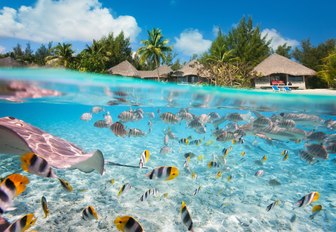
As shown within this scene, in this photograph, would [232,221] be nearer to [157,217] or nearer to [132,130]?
[157,217]

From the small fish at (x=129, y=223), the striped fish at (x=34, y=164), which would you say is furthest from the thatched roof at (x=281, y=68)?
the striped fish at (x=34, y=164)

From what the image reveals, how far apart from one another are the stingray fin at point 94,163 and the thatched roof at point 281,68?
131 ft

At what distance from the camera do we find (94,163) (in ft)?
11.5

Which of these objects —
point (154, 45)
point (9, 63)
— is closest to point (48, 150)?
point (9, 63)

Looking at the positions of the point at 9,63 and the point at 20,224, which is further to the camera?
the point at 9,63

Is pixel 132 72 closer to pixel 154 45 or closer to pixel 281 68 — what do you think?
pixel 154 45

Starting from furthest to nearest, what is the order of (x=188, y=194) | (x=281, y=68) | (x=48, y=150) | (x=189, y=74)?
(x=189, y=74), (x=281, y=68), (x=188, y=194), (x=48, y=150)

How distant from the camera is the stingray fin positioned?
134 inches

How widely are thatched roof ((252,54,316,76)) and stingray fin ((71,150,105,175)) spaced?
40.1 m

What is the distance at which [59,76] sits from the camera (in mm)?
12102

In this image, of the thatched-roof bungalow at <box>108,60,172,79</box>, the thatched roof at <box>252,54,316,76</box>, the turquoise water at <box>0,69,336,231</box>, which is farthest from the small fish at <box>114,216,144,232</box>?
the thatched-roof bungalow at <box>108,60,172,79</box>

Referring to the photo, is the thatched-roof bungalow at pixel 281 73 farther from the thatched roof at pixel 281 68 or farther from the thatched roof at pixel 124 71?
the thatched roof at pixel 124 71

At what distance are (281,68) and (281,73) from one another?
2.73ft

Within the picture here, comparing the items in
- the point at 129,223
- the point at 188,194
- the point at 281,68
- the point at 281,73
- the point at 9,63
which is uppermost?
the point at 281,68
